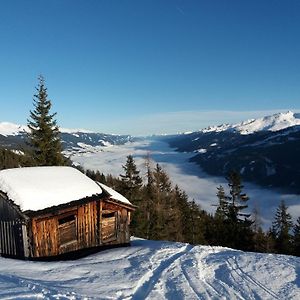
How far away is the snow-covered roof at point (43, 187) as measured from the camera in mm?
18406

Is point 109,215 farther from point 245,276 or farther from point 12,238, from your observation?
point 245,276

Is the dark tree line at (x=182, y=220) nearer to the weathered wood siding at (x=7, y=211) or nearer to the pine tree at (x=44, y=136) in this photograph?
the pine tree at (x=44, y=136)

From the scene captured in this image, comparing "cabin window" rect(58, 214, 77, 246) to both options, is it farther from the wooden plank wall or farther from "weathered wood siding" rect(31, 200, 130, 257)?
the wooden plank wall

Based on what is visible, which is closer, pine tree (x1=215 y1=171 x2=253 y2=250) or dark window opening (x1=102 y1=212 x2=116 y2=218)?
dark window opening (x1=102 y1=212 x2=116 y2=218)

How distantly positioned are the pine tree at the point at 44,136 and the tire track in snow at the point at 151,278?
26790 mm

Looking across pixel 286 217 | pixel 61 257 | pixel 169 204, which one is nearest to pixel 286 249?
pixel 286 217

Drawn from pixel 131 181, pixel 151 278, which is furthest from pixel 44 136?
pixel 151 278

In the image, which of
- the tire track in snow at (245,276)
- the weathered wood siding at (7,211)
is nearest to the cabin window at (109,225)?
the weathered wood siding at (7,211)

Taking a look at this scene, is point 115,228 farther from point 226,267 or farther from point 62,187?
point 226,267

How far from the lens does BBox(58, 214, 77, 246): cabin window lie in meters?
19.8

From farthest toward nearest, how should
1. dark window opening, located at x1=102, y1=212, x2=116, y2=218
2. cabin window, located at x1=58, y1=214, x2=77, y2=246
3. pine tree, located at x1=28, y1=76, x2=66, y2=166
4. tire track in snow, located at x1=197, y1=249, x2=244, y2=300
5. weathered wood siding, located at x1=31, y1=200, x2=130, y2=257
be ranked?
pine tree, located at x1=28, y1=76, x2=66, y2=166, dark window opening, located at x1=102, y1=212, x2=116, y2=218, cabin window, located at x1=58, y1=214, x2=77, y2=246, weathered wood siding, located at x1=31, y1=200, x2=130, y2=257, tire track in snow, located at x1=197, y1=249, x2=244, y2=300

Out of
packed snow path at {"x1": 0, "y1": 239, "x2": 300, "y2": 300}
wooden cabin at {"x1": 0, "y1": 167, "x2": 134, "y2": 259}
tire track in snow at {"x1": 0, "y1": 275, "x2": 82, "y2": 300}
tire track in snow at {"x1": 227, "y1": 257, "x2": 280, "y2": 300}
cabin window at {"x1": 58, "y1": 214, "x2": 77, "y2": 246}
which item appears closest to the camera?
tire track in snow at {"x1": 0, "y1": 275, "x2": 82, "y2": 300}

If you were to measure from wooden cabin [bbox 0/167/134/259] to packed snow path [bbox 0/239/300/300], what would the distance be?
332cm

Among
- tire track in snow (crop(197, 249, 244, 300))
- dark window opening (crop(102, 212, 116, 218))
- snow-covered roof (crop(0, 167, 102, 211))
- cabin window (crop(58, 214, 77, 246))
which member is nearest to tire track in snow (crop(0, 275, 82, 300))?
tire track in snow (crop(197, 249, 244, 300))
